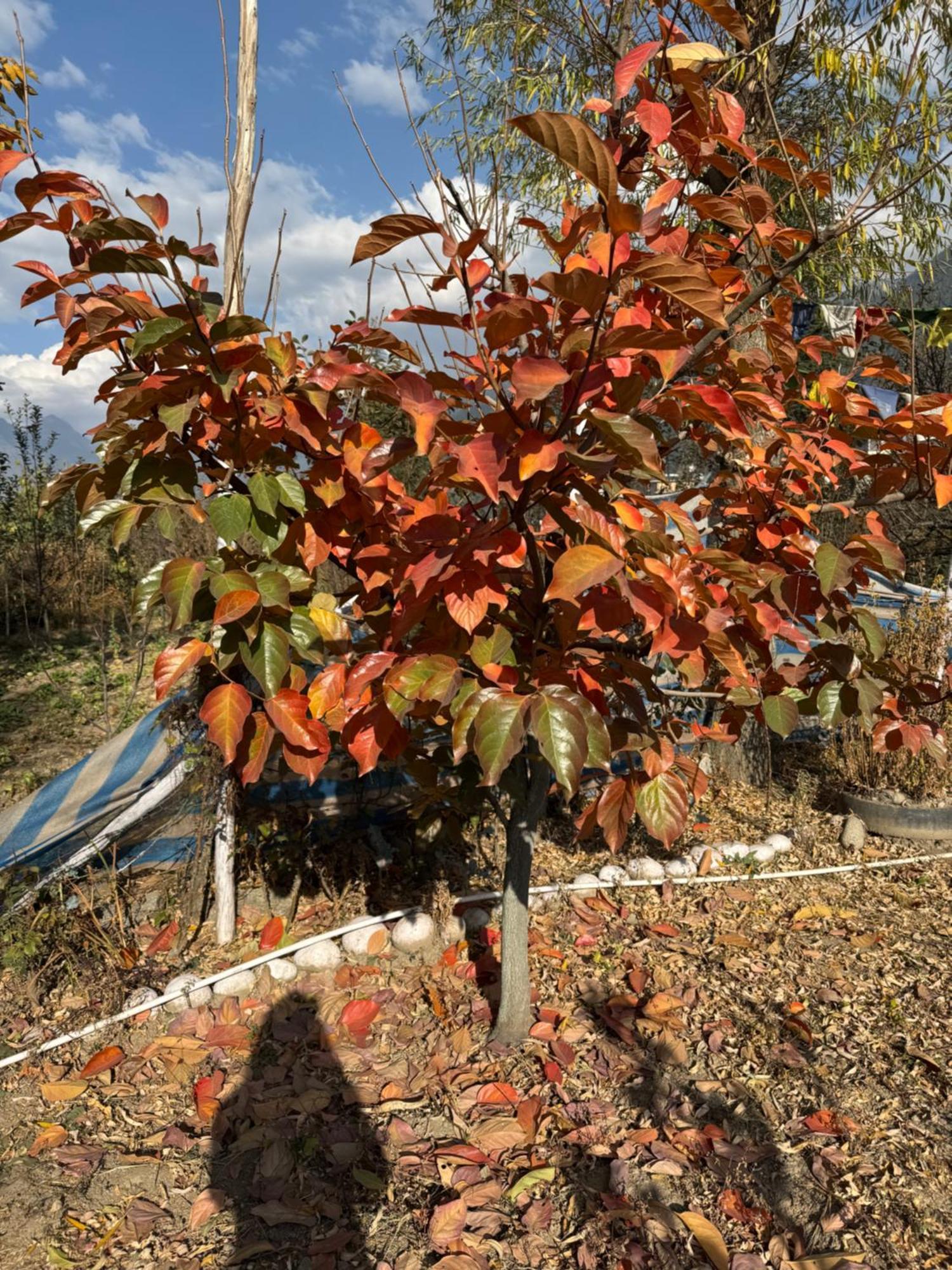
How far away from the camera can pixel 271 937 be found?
8.98 feet

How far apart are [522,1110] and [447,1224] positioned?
383 millimetres

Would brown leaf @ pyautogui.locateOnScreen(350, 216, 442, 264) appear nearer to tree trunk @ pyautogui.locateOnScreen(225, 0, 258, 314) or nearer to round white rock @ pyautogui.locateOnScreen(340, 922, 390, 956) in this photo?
tree trunk @ pyautogui.locateOnScreen(225, 0, 258, 314)

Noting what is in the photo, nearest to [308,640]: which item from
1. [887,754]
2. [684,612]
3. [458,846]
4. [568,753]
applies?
[568,753]

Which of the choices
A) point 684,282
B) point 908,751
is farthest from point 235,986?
point 908,751

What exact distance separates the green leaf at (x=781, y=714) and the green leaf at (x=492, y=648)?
614 millimetres

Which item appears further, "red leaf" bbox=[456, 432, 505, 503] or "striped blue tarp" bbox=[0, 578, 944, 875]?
"striped blue tarp" bbox=[0, 578, 944, 875]

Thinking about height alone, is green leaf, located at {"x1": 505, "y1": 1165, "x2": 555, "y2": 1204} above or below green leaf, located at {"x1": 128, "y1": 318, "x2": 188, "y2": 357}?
below

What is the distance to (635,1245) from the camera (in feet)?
5.41

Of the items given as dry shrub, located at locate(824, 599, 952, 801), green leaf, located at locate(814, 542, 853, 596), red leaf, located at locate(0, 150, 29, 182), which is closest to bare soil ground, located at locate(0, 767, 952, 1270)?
dry shrub, located at locate(824, 599, 952, 801)

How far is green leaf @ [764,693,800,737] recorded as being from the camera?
161 cm

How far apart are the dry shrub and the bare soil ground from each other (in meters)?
0.87

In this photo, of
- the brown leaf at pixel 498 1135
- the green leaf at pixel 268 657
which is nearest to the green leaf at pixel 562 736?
the green leaf at pixel 268 657

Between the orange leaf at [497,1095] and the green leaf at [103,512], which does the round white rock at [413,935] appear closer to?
the orange leaf at [497,1095]

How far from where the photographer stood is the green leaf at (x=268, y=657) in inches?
49.1
